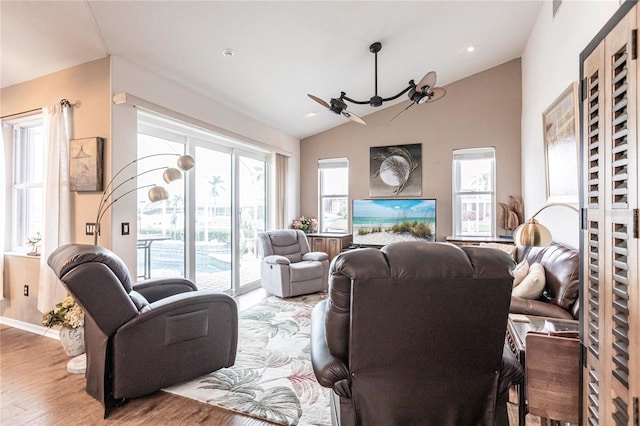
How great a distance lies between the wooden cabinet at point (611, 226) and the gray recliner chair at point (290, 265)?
3.55 metres

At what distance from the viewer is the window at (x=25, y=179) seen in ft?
11.9

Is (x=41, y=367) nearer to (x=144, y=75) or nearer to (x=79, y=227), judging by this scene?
(x=79, y=227)

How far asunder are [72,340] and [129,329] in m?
1.12

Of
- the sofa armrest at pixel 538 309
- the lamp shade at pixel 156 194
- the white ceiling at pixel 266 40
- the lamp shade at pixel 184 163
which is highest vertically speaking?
the white ceiling at pixel 266 40

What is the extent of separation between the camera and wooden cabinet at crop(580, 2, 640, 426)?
0.94 meters

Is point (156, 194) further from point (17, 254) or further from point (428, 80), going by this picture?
point (428, 80)

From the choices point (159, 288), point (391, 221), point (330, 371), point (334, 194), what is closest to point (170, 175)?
point (159, 288)

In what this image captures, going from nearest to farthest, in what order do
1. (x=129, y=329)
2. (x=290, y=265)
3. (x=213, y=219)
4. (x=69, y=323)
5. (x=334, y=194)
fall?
(x=129, y=329) → (x=69, y=323) → (x=213, y=219) → (x=290, y=265) → (x=334, y=194)

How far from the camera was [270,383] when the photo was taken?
7.64 feet

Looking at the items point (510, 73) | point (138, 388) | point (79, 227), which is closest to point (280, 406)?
point (138, 388)

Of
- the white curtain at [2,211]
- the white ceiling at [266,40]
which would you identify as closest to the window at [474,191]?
the white ceiling at [266,40]

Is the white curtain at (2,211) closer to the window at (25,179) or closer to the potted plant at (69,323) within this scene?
the window at (25,179)

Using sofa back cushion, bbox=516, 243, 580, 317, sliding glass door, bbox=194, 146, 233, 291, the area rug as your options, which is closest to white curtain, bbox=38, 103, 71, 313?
sliding glass door, bbox=194, 146, 233, 291

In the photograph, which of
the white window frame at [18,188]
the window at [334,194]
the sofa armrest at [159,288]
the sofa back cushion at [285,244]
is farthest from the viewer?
the window at [334,194]
